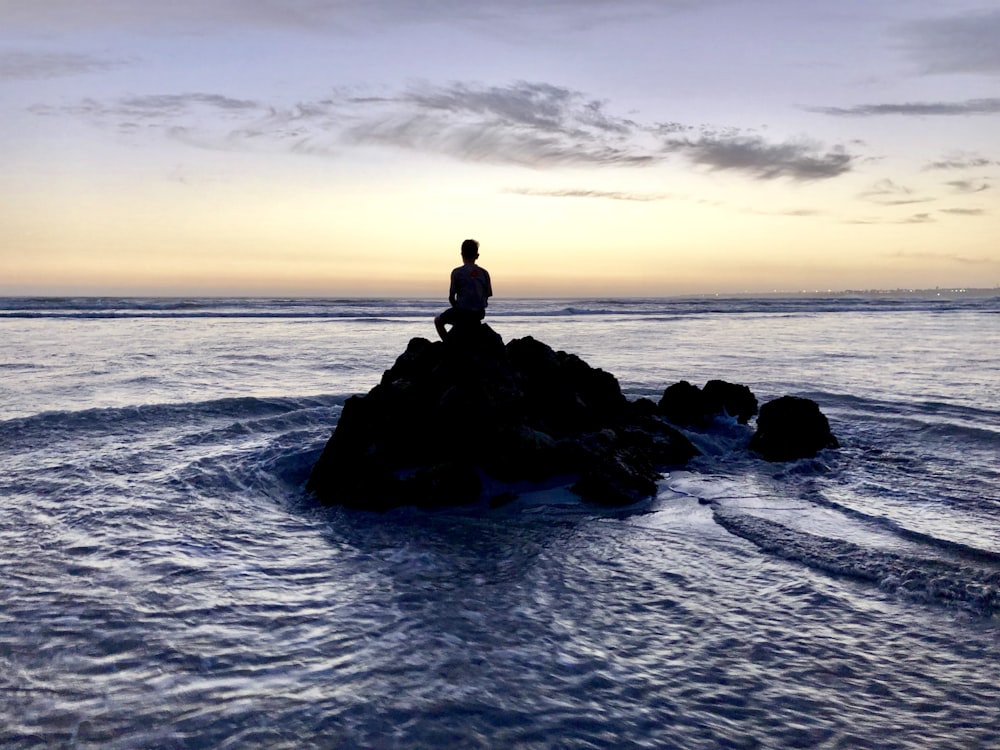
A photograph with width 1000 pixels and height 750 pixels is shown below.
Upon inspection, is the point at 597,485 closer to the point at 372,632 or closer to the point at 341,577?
the point at 341,577

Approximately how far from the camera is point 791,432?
13.1m

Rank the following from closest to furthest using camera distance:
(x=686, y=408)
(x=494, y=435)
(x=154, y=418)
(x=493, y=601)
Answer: (x=493, y=601) < (x=494, y=435) < (x=686, y=408) < (x=154, y=418)

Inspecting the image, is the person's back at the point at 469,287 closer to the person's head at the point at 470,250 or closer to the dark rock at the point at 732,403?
the person's head at the point at 470,250

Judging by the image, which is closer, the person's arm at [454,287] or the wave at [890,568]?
the wave at [890,568]

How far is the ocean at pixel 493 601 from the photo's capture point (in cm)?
468

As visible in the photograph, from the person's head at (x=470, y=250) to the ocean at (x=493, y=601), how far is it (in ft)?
13.3

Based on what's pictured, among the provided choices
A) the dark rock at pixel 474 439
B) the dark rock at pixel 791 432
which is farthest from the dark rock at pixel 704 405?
the dark rock at pixel 474 439

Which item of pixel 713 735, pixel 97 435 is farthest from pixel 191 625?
pixel 97 435

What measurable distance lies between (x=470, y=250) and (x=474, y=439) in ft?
10.2

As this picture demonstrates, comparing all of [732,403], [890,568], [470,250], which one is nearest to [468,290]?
[470,250]

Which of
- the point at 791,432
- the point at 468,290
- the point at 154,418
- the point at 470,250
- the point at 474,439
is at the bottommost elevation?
the point at 154,418

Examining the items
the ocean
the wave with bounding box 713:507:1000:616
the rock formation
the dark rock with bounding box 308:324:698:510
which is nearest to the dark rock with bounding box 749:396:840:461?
the rock formation

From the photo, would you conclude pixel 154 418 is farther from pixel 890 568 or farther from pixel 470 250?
pixel 890 568

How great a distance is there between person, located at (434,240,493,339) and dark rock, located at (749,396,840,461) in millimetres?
5644
